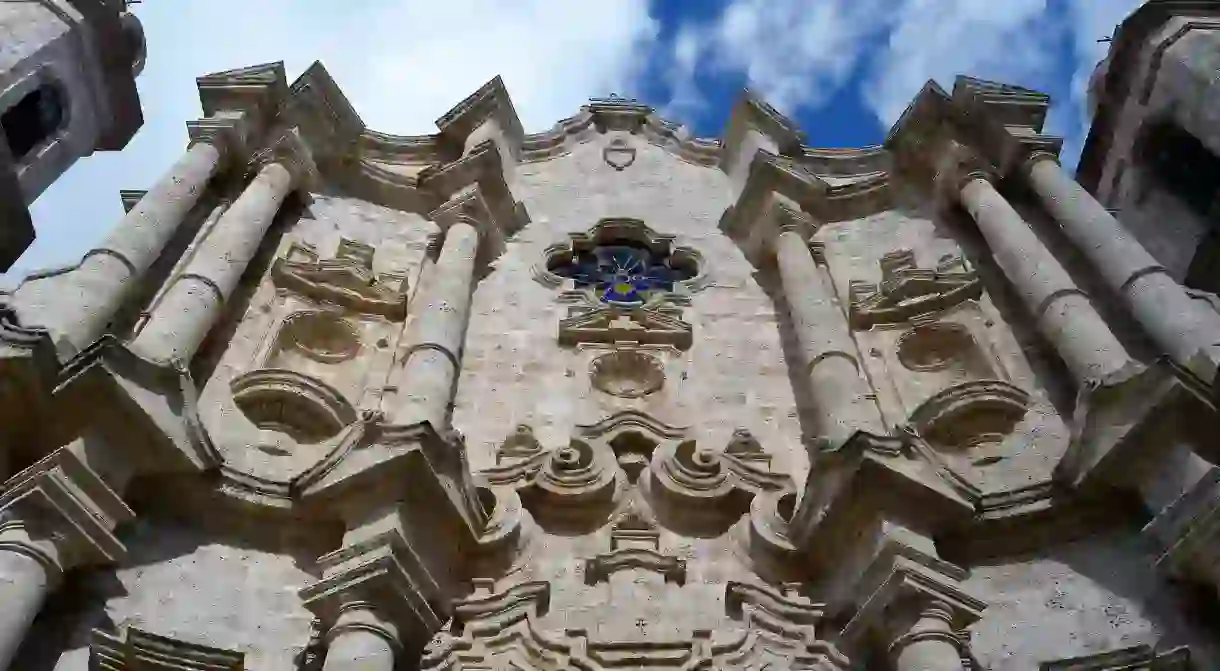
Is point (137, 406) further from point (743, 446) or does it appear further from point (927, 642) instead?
point (927, 642)

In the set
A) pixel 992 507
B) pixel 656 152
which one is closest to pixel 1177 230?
pixel 656 152

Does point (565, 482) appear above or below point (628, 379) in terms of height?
below

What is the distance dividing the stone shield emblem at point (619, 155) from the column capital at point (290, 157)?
17.3ft

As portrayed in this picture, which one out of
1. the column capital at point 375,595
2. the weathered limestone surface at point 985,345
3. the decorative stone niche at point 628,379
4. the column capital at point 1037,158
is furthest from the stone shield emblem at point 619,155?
the column capital at point 375,595

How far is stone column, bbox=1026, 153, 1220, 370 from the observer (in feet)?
36.0

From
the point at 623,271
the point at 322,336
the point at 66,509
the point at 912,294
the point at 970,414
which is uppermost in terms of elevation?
the point at 623,271

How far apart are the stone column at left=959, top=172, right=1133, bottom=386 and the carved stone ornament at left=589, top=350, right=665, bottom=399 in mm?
3934

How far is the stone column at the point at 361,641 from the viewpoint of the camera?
831cm

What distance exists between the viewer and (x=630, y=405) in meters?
13.3

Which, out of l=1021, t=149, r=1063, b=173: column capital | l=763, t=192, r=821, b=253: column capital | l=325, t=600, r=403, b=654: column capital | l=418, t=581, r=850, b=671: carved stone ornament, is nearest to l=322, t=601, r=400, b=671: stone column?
l=325, t=600, r=403, b=654: column capital

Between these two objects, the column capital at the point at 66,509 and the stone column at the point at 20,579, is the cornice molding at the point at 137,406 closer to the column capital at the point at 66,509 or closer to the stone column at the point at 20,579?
the column capital at the point at 66,509

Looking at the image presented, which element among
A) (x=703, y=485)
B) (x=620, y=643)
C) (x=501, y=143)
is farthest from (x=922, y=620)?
(x=501, y=143)

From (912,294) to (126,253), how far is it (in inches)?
333

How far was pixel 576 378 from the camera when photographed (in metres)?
13.6
